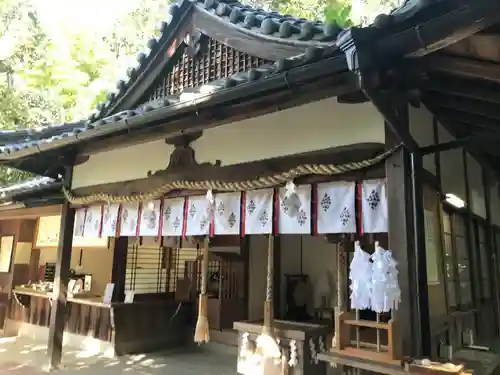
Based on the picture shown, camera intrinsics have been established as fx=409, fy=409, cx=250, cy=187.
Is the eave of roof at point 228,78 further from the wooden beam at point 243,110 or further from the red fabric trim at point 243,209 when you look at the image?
the red fabric trim at point 243,209

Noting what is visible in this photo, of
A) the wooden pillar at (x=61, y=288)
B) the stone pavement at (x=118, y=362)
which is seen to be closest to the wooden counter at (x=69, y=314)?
the stone pavement at (x=118, y=362)

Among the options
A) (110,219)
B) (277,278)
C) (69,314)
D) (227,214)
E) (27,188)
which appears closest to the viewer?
(227,214)

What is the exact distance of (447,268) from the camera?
17.9ft

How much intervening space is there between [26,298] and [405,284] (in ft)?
33.8

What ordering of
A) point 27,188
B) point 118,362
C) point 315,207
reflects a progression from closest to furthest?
point 315,207
point 118,362
point 27,188

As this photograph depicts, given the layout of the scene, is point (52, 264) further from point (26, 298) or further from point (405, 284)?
point (405, 284)

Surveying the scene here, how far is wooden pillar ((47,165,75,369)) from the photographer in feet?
23.9

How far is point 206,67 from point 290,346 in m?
4.11

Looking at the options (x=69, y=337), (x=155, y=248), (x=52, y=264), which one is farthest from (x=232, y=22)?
(x=52, y=264)

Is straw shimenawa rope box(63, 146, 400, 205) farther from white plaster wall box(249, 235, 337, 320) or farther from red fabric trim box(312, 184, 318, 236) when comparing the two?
white plaster wall box(249, 235, 337, 320)

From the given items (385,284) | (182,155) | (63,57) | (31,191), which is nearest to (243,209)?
(182,155)

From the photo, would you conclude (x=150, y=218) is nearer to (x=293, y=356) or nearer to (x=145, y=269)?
(x=293, y=356)

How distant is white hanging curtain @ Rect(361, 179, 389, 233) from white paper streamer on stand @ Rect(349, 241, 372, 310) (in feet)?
1.00

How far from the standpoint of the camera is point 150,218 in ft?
21.3
